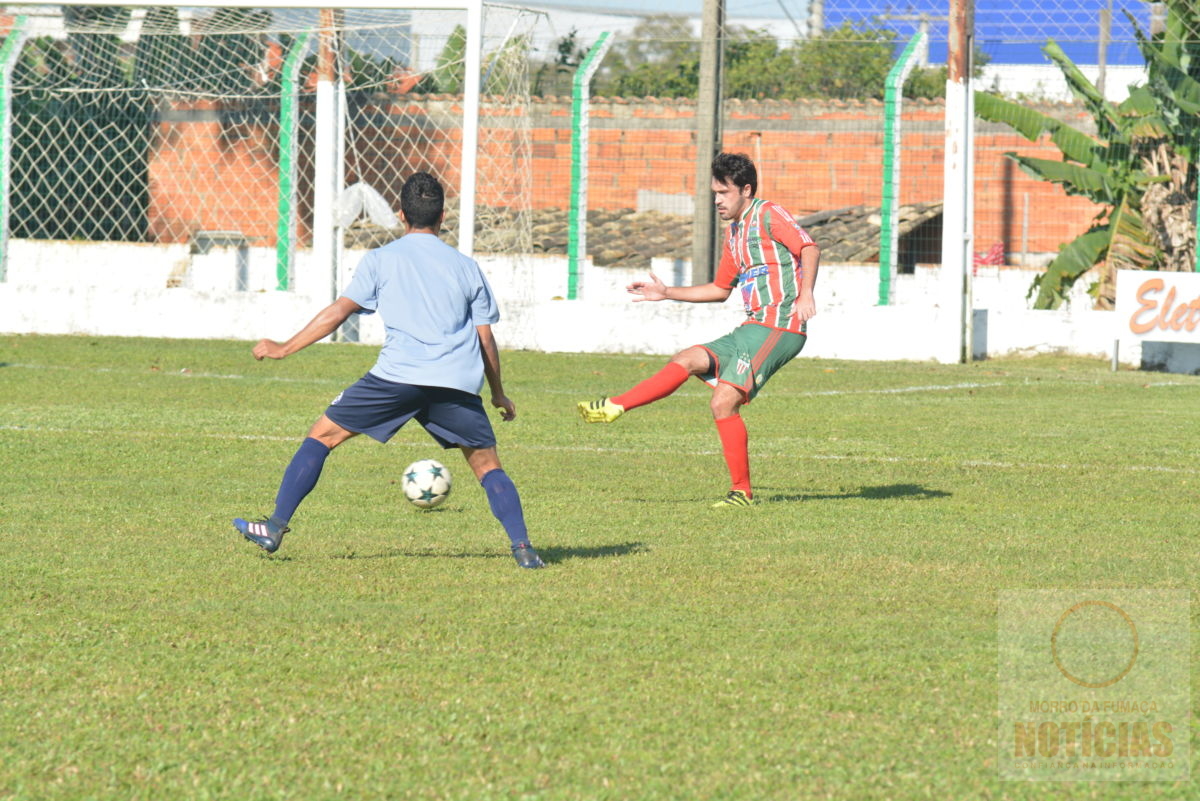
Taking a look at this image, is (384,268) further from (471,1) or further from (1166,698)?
(471,1)

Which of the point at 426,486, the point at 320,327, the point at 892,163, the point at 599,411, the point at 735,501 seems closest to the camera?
the point at 320,327

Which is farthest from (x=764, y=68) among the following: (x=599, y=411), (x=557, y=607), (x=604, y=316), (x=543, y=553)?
(x=557, y=607)

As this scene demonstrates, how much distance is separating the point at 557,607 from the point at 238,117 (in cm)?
1927

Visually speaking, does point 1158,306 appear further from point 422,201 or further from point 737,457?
point 422,201

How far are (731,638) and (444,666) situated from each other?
36.1 inches

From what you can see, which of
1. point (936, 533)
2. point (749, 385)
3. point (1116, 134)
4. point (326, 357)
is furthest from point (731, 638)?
point (1116, 134)

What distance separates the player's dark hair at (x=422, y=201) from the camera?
609 centimetres

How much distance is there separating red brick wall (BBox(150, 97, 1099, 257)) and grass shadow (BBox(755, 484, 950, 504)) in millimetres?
15469

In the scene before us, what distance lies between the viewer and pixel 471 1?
16.9m

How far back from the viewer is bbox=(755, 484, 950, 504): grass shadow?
8172 mm

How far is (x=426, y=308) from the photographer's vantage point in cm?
609

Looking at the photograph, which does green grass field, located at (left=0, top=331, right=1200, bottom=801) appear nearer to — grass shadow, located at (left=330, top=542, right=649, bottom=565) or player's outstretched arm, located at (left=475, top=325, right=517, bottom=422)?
grass shadow, located at (left=330, top=542, right=649, bottom=565)

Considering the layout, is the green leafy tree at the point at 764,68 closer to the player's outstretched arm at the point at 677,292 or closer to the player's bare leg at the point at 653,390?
the player's outstretched arm at the point at 677,292

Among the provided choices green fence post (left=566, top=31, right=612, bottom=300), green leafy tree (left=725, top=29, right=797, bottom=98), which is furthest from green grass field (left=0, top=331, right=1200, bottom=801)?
green leafy tree (left=725, top=29, right=797, bottom=98)
